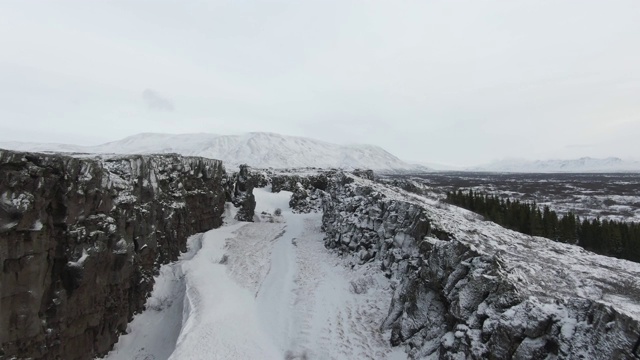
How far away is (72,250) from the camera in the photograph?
20469mm

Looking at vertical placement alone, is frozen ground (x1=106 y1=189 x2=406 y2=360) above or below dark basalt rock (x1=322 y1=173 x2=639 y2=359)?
below

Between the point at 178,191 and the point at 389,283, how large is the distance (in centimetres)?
2370

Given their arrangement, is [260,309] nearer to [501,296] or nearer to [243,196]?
[501,296]

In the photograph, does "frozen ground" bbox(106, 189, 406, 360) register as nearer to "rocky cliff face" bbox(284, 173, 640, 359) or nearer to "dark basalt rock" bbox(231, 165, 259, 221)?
"rocky cliff face" bbox(284, 173, 640, 359)

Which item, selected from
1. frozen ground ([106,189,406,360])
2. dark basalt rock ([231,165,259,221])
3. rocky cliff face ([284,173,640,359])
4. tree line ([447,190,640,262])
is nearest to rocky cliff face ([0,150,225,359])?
frozen ground ([106,189,406,360])

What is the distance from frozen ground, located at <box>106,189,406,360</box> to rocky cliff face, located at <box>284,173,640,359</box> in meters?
2.27

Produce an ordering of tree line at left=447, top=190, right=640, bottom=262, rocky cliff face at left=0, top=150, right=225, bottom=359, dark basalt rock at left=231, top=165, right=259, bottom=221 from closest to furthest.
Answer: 1. rocky cliff face at left=0, top=150, right=225, bottom=359
2. tree line at left=447, top=190, right=640, bottom=262
3. dark basalt rock at left=231, top=165, right=259, bottom=221

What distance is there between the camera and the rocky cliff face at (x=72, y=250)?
1716 cm

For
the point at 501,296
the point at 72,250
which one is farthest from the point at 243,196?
the point at 501,296

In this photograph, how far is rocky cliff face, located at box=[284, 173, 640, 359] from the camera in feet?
38.8

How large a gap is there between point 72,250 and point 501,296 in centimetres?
2090

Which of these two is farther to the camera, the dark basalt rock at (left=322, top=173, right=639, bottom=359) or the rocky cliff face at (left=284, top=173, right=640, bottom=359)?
Answer: the rocky cliff face at (left=284, top=173, right=640, bottom=359)

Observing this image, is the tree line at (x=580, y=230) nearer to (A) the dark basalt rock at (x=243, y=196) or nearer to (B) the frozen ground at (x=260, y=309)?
(B) the frozen ground at (x=260, y=309)

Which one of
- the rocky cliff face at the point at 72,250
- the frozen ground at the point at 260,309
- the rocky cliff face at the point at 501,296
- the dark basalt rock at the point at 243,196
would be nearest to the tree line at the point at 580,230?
the rocky cliff face at the point at 501,296
